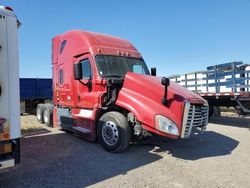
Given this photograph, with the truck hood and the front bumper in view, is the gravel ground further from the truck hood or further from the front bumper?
the truck hood

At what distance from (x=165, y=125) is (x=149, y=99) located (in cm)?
76

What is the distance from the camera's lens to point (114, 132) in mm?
6379

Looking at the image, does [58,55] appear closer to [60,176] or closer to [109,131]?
[109,131]

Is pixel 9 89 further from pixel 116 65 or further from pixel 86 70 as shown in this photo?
pixel 116 65

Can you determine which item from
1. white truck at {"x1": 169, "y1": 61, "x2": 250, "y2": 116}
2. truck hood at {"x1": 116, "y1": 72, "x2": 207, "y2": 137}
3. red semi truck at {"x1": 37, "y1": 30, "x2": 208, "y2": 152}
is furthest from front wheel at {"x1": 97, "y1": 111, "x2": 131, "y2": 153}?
white truck at {"x1": 169, "y1": 61, "x2": 250, "y2": 116}

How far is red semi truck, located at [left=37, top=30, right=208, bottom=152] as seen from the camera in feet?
19.1

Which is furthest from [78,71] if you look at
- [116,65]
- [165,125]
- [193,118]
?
[193,118]

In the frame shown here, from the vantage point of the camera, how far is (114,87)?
685 cm

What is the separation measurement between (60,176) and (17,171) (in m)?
0.93

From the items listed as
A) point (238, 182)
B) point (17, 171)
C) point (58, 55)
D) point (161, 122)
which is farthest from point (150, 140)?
point (58, 55)

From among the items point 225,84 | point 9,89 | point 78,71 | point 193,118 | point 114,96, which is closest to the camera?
point 9,89

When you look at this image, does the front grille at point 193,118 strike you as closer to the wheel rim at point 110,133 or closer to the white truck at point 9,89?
the wheel rim at point 110,133

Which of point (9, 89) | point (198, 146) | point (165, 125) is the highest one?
point (9, 89)

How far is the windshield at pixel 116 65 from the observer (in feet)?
23.7
